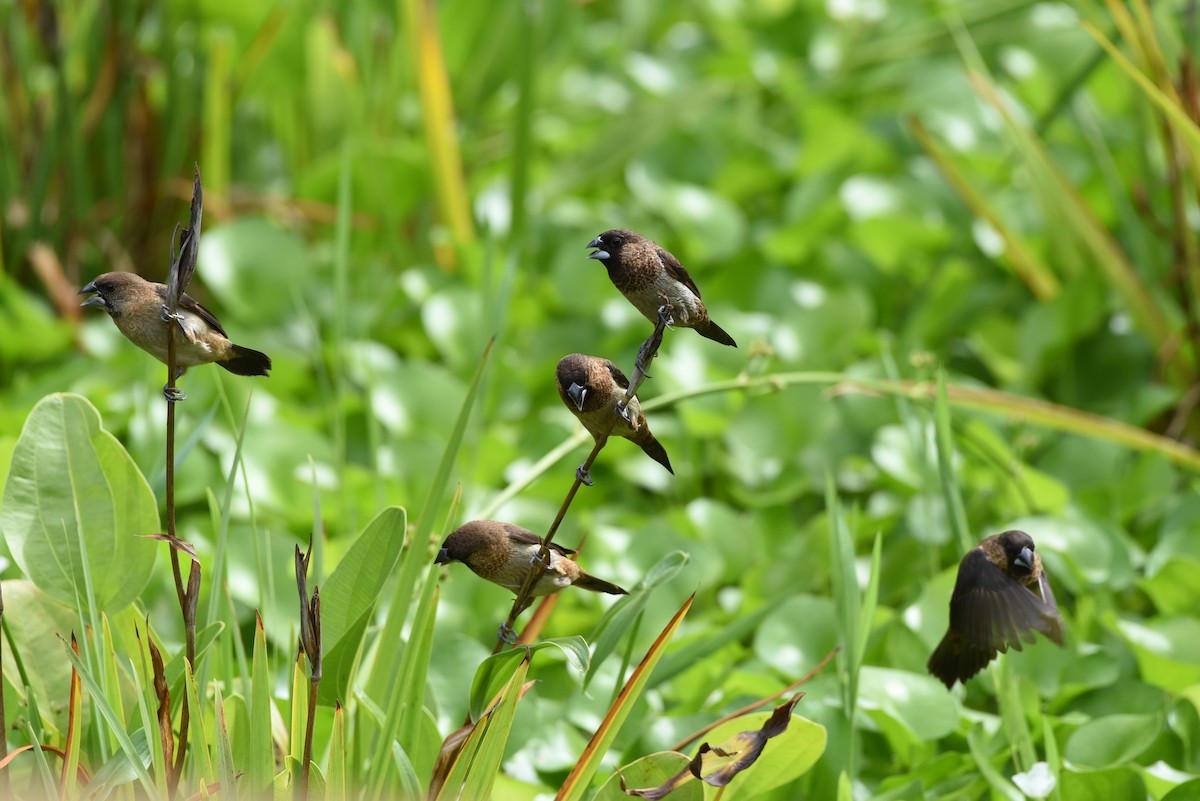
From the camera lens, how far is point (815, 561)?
1.28 meters

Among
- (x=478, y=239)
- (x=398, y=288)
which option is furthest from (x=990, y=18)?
(x=398, y=288)

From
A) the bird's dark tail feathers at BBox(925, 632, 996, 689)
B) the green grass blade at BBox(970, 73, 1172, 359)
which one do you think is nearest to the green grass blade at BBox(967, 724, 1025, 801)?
the bird's dark tail feathers at BBox(925, 632, 996, 689)

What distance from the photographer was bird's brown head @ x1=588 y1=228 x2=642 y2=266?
24.2 inches

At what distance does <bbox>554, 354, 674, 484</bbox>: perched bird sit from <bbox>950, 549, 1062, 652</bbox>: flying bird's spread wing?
7.7 inches

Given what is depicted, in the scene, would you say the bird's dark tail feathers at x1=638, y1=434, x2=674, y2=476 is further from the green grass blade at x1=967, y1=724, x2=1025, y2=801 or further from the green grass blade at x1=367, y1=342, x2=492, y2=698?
the green grass blade at x1=967, y1=724, x2=1025, y2=801

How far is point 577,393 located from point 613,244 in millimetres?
85

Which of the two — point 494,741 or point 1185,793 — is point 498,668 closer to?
point 494,741

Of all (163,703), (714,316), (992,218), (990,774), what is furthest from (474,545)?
(992,218)

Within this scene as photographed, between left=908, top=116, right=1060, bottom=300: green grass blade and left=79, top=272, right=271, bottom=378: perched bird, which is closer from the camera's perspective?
left=79, top=272, right=271, bottom=378: perched bird

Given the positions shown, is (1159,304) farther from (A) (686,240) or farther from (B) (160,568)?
(B) (160,568)

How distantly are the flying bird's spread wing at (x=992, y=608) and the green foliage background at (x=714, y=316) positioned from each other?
0.61 feet

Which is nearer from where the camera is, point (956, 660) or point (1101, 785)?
point (956, 660)

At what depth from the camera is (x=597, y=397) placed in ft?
1.97

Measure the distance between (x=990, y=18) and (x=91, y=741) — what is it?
185 cm
